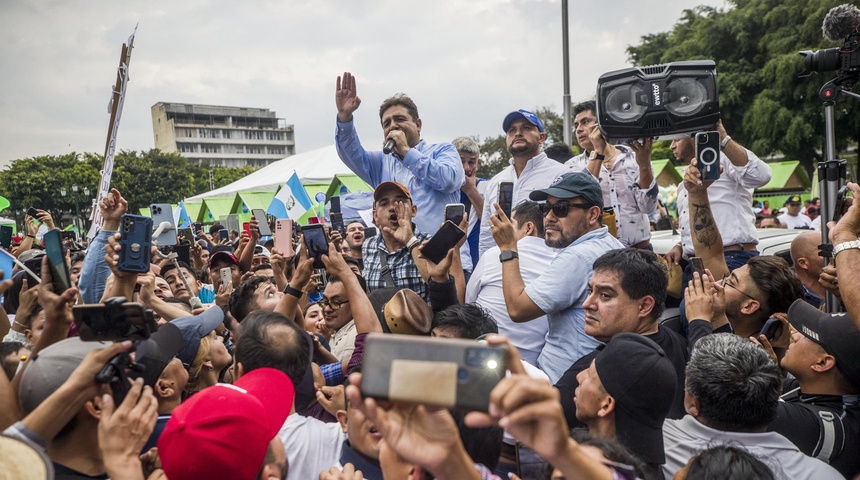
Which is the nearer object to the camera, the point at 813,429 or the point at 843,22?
the point at 813,429

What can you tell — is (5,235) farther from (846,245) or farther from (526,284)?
(846,245)

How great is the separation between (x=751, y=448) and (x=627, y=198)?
9.57 ft

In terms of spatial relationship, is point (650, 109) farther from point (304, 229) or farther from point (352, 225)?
point (352, 225)

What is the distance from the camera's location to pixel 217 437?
1.68 meters

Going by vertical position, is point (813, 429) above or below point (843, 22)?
below

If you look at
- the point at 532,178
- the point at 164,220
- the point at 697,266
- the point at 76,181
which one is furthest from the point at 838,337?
the point at 76,181

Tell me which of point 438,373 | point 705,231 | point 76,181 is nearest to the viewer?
point 438,373

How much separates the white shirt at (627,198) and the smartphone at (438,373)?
367 centimetres

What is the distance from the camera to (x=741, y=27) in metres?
24.2

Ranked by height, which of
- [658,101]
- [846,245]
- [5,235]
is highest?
[658,101]

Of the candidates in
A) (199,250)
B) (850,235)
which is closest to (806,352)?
(850,235)

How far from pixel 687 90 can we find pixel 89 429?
125 inches

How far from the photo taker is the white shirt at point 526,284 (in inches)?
129

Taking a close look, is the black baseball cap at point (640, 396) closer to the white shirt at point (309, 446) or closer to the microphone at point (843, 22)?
the white shirt at point (309, 446)
